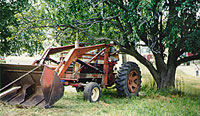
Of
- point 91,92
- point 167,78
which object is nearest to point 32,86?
point 91,92

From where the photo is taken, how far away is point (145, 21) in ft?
20.7

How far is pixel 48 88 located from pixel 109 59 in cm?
369

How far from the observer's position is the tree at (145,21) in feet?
Result: 21.6

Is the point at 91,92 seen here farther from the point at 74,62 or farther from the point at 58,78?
the point at 58,78

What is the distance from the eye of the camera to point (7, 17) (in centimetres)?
516

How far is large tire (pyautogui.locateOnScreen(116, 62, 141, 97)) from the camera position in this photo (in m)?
6.70

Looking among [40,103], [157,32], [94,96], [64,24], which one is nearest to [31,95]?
[40,103]

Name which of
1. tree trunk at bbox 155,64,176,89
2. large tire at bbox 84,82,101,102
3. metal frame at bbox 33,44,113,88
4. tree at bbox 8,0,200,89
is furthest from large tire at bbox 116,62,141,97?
tree trunk at bbox 155,64,176,89

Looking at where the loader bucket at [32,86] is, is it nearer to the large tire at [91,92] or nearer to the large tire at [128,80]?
the large tire at [91,92]

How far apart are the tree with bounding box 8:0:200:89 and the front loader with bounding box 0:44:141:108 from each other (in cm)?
138

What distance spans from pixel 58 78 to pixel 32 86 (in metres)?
0.77

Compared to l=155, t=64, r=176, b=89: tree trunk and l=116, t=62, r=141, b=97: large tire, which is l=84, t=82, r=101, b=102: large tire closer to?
l=116, t=62, r=141, b=97: large tire

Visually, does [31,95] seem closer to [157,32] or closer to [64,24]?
[64,24]

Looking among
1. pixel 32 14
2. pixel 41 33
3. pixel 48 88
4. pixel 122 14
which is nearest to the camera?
pixel 48 88
